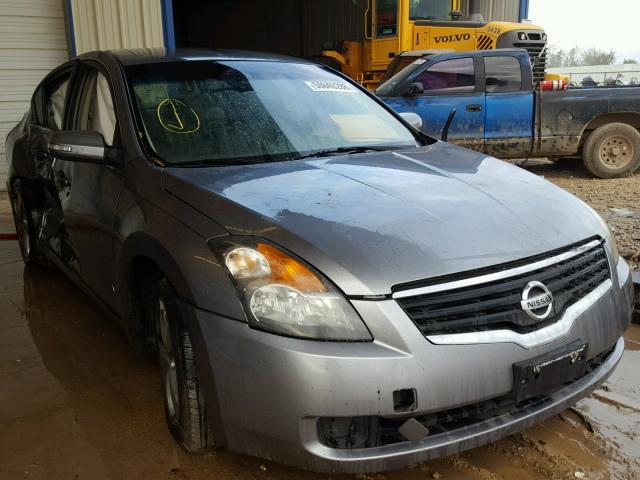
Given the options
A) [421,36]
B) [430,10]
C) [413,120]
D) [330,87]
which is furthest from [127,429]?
[430,10]

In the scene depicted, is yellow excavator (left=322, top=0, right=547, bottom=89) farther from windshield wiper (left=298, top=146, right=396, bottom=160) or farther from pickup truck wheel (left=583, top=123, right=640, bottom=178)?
windshield wiper (left=298, top=146, right=396, bottom=160)

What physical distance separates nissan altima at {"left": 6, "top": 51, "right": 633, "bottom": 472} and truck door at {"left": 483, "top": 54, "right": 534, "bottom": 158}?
589cm

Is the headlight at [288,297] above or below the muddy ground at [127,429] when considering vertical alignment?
above

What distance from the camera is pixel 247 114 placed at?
290 cm

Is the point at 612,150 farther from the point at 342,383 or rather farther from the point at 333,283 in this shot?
the point at 342,383

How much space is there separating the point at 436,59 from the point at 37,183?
632 cm

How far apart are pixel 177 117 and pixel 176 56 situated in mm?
603

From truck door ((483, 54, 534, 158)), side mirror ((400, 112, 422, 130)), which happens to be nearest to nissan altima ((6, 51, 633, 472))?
side mirror ((400, 112, 422, 130))

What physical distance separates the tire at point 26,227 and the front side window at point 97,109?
4.37ft

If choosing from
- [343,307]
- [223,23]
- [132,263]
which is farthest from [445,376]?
[223,23]

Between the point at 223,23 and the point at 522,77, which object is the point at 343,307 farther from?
the point at 223,23

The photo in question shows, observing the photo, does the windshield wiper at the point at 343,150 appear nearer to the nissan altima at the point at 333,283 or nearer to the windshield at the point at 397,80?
the nissan altima at the point at 333,283

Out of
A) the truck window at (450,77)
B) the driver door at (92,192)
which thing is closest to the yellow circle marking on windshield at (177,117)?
the driver door at (92,192)

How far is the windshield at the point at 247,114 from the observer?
270 centimetres
